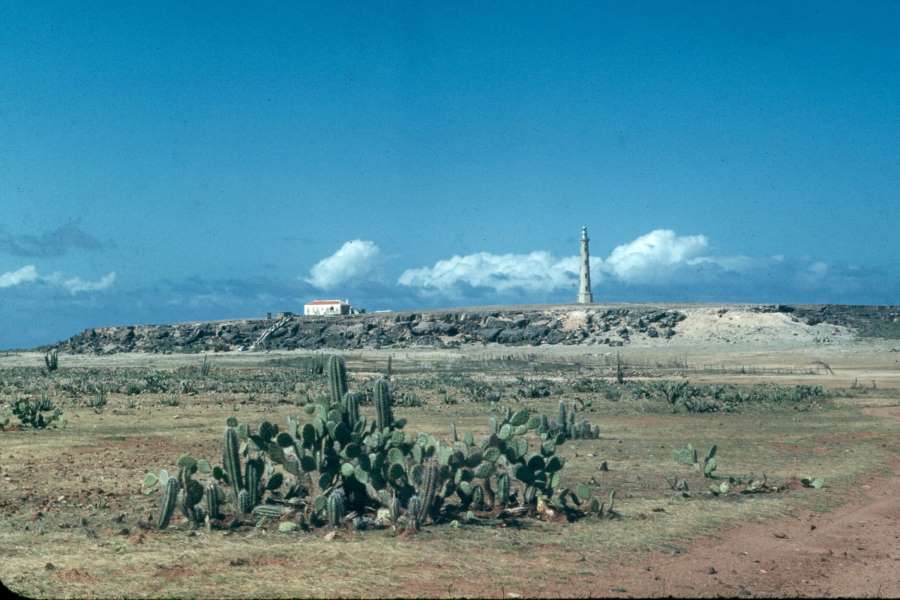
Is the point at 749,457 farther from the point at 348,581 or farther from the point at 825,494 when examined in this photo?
the point at 348,581

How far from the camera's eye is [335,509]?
35.7 ft

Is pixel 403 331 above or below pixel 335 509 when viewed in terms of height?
above

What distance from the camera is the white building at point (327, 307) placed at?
111438mm

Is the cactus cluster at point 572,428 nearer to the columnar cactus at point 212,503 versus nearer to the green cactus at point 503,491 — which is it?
the green cactus at point 503,491

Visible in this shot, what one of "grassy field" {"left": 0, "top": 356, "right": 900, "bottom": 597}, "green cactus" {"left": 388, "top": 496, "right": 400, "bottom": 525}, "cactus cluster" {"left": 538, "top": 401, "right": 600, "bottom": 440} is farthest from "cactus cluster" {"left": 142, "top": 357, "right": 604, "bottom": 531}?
"cactus cluster" {"left": 538, "top": 401, "right": 600, "bottom": 440}

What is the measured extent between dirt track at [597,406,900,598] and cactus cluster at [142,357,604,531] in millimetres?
2242

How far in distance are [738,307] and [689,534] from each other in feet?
222

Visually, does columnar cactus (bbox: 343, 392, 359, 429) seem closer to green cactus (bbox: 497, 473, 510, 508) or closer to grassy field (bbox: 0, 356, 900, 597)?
grassy field (bbox: 0, 356, 900, 597)

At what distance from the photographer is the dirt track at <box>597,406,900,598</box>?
884cm

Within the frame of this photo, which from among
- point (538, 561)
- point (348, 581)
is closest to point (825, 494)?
point (538, 561)

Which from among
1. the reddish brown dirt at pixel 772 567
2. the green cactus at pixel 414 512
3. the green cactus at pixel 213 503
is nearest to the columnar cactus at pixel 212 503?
the green cactus at pixel 213 503

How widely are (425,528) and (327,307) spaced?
10513cm

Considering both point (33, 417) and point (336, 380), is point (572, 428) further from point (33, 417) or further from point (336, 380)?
point (33, 417)

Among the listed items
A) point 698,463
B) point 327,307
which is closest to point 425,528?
point 698,463
